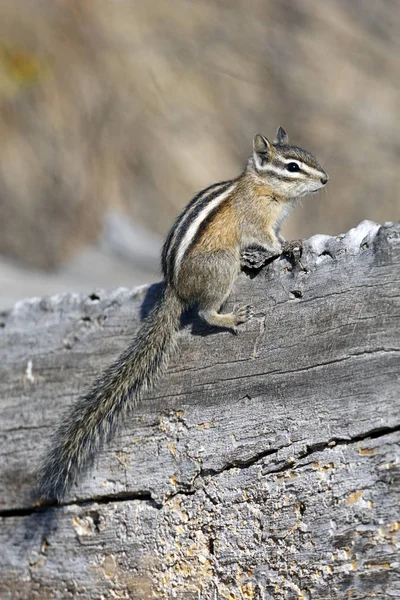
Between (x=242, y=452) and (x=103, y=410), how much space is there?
1.83 ft

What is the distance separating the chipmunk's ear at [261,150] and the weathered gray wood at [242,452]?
115cm

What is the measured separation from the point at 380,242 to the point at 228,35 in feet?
20.8

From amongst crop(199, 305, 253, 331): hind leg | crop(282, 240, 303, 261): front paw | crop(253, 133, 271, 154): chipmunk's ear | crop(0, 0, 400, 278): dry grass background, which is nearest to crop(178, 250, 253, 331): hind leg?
crop(199, 305, 253, 331): hind leg

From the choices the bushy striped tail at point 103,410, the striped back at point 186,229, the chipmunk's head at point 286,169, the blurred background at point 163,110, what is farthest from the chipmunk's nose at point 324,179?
the blurred background at point 163,110

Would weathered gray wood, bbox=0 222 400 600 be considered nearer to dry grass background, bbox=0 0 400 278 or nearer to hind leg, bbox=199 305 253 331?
hind leg, bbox=199 305 253 331

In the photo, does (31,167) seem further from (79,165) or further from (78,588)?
(78,588)

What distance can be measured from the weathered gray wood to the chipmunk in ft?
0.20

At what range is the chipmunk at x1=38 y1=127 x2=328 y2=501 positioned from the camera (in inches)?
117

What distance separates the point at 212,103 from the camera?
27.1 feet

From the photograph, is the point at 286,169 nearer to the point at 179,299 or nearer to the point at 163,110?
the point at 179,299

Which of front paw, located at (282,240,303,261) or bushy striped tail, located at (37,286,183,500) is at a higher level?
front paw, located at (282,240,303,261)

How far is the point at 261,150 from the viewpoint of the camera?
4.18 m

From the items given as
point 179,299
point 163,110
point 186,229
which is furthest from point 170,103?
point 179,299

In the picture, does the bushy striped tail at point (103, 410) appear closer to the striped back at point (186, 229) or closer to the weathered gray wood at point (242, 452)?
the weathered gray wood at point (242, 452)
